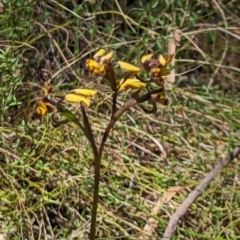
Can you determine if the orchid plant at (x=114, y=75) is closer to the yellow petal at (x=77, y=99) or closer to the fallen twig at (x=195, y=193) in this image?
the yellow petal at (x=77, y=99)

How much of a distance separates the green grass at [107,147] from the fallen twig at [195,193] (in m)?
0.03

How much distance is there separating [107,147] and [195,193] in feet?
0.86

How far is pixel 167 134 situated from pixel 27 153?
445mm

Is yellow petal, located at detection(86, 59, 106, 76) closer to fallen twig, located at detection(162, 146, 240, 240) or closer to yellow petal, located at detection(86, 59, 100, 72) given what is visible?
yellow petal, located at detection(86, 59, 100, 72)

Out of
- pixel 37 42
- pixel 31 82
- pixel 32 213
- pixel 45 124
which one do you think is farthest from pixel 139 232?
pixel 37 42

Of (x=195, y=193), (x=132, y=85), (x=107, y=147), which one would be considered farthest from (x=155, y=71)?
(x=107, y=147)

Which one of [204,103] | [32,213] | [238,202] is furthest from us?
[204,103]

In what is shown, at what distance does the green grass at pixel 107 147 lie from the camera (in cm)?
152

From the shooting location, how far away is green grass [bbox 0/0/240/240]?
1.52 m

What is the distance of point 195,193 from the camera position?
62.0 inches

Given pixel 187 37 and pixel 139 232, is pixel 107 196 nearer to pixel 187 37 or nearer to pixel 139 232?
pixel 139 232

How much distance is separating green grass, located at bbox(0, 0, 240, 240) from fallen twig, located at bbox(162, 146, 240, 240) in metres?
0.03

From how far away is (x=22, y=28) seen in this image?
1.71 metres

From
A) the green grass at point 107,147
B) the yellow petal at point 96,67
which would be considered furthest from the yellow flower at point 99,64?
the green grass at point 107,147
